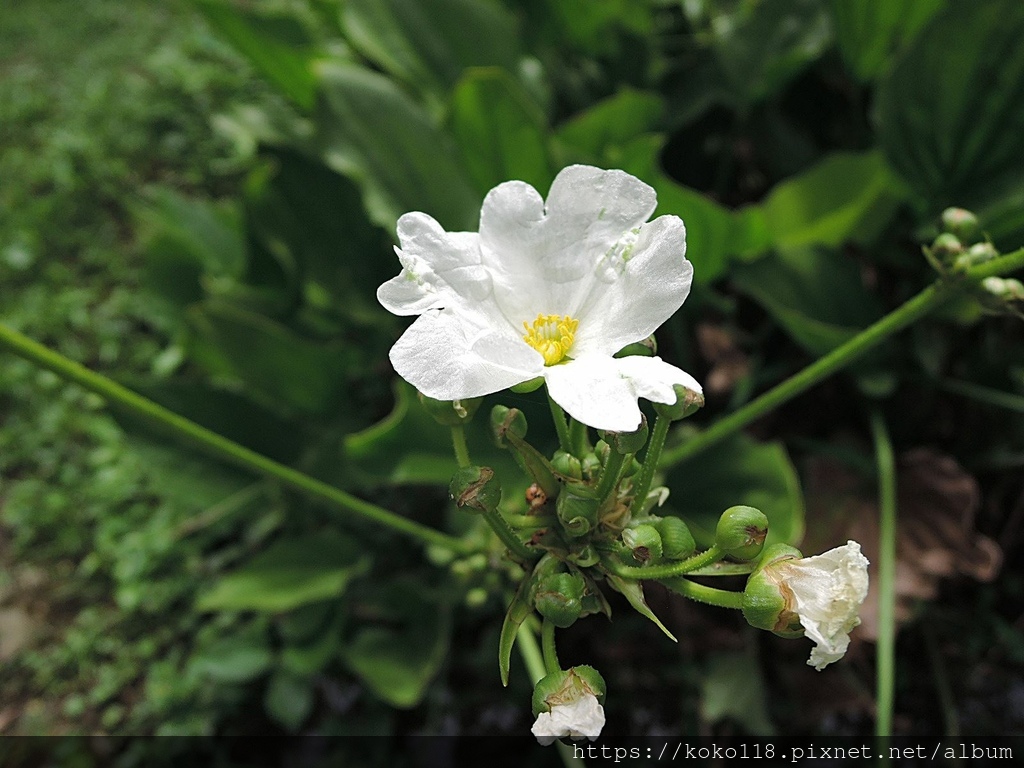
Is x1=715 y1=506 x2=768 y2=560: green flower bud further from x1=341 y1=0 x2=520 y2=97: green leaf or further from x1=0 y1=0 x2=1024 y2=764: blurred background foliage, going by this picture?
x1=341 y1=0 x2=520 y2=97: green leaf

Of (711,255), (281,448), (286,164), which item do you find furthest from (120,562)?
(711,255)

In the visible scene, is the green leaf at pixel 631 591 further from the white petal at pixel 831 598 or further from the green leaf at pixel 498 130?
the green leaf at pixel 498 130

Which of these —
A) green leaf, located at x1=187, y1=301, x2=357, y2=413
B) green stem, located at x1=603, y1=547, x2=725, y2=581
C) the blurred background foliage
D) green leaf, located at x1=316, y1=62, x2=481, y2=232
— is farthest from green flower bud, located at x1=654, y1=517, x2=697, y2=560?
green leaf, located at x1=187, y1=301, x2=357, y2=413

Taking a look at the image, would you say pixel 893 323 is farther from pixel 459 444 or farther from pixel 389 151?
pixel 389 151

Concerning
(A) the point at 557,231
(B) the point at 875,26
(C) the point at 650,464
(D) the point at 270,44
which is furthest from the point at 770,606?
(D) the point at 270,44

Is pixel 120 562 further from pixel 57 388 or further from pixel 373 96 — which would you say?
pixel 373 96

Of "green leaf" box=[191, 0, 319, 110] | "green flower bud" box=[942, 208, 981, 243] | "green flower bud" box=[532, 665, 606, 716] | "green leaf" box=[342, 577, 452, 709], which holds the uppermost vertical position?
"green leaf" box=[191, 0, 319, 110]
